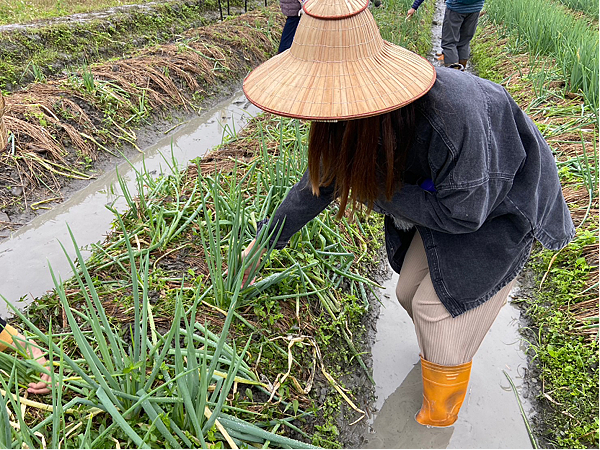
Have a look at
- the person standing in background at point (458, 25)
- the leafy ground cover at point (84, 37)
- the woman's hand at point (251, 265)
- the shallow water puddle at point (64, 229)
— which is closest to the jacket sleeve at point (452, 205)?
the woman's hand at point (251, 265)

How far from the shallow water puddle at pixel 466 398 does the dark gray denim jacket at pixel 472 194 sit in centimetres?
61

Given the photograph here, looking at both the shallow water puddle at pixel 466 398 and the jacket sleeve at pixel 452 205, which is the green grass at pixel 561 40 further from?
the jacket sleeve at pixel 452 205

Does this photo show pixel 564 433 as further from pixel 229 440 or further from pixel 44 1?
pixel 44 1

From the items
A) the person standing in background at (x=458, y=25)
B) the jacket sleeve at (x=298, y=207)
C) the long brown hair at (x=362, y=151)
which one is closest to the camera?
the long brown hair at (x=362, y=151)

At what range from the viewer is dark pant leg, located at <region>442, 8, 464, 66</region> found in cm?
472

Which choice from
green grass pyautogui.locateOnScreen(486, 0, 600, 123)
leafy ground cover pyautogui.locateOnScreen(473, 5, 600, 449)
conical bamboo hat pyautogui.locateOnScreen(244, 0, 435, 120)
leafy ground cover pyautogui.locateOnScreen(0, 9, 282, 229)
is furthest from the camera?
green grass pyautogui.locateOnScreen(486, 0, 600, 123)

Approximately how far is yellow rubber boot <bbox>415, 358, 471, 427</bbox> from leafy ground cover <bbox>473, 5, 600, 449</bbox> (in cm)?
38

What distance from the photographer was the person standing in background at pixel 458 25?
4621mm

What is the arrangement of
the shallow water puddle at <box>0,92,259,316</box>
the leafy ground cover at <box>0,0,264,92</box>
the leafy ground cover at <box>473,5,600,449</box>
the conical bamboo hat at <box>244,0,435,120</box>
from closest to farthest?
the conical bamboo hat at <box>244,0,435,120</box> < the leafy ground cover at <box>473,5,600,449</box> < the shallow water puddle at <box>0,92,259,316</box> < the leafy ground cover at <box>0,0,264,92</box>

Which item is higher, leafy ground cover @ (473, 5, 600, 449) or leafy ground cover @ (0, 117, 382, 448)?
leafy ground cover @ (0, 117, 382, 448)

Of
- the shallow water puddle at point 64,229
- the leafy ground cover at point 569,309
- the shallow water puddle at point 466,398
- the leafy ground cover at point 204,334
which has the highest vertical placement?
the leafy ground cover at point 204,334

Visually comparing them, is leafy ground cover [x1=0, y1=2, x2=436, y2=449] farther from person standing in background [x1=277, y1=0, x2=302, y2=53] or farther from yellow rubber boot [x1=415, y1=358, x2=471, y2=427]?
person standing in background [x1=277, y1=0, x2=302, y2=53]

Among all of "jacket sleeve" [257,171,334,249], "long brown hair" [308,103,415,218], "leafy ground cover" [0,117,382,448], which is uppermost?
"long brown hair" [308,103,415,218]

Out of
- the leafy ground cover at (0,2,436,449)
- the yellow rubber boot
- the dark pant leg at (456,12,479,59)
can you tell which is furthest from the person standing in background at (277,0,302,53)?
the yellow rubber boot
